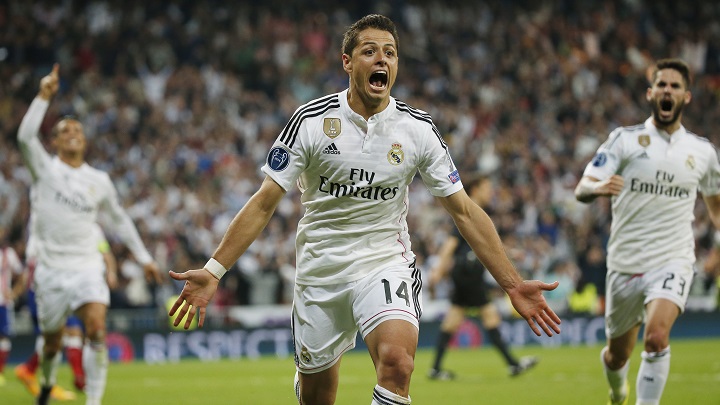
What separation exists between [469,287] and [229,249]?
359 inches

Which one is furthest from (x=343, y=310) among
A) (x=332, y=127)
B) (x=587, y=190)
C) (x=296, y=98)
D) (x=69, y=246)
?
(x=296, y=98)

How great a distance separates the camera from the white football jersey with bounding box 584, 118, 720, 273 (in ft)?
29.8

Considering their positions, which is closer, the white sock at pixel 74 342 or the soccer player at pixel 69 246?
the soccer player at pixel 69 246

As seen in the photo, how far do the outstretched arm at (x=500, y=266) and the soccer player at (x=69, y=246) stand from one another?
484cm

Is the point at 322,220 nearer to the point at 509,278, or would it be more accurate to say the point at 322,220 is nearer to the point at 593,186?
the point at 509,278

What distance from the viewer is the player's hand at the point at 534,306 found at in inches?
250

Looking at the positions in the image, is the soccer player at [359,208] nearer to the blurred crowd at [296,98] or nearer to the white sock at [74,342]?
the white sock at [74,342]

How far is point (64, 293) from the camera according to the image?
35.3ft

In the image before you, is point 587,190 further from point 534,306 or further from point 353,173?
point 353,173

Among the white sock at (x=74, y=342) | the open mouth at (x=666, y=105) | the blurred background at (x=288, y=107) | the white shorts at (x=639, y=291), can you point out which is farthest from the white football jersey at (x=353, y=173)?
the blurred background at (x=288, y=107)

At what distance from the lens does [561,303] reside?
75.3ft

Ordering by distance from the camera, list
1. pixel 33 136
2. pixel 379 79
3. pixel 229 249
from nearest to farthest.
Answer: pixel 229 249 → pixel 379 79 → pixel 33 136

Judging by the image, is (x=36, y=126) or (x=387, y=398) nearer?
(x=387, y=398)

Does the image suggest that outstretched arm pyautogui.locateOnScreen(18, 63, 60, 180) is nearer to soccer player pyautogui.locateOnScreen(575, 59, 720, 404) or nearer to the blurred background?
soccer player pyautogui.locateOnScreen(575, 59, 720, 404)
